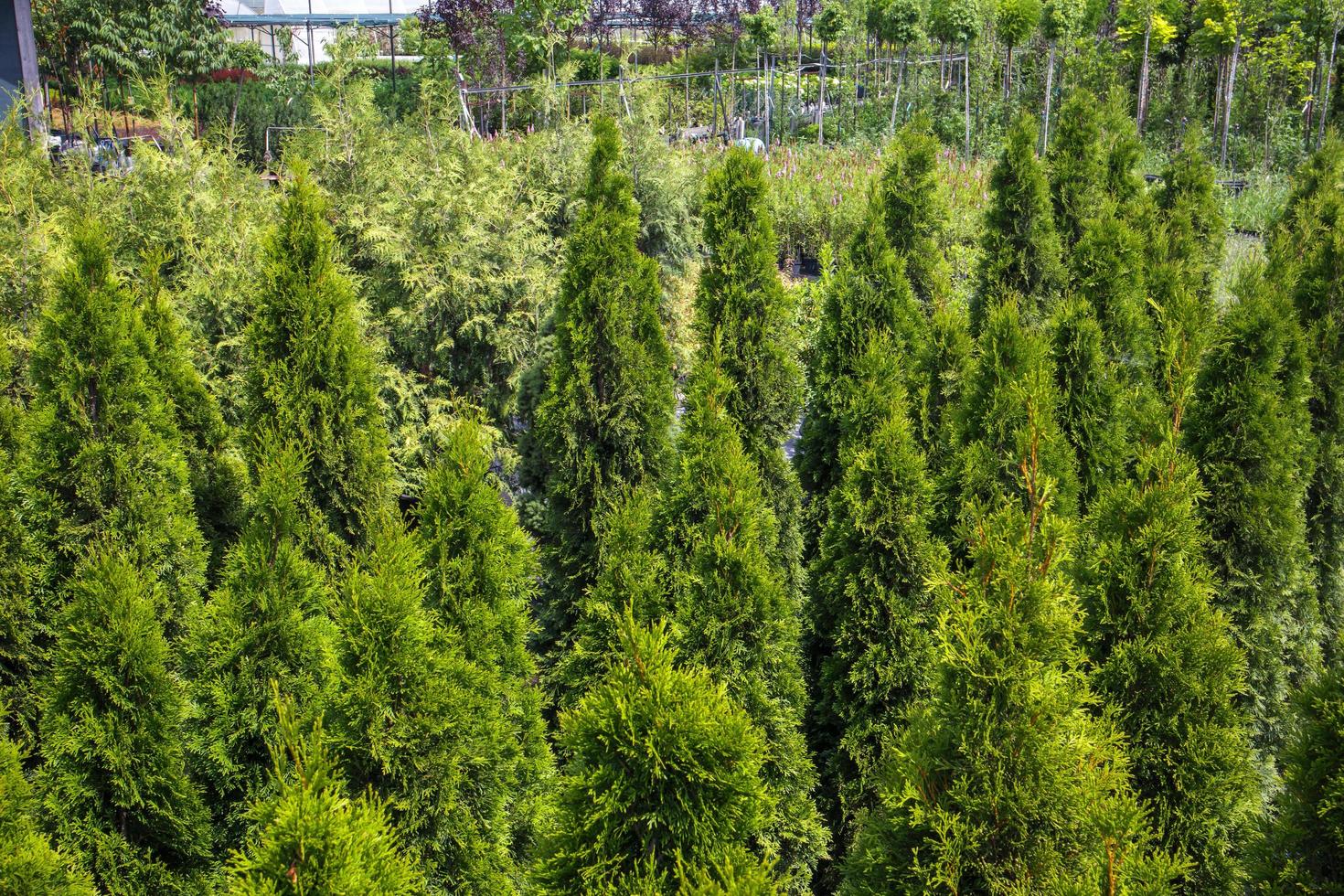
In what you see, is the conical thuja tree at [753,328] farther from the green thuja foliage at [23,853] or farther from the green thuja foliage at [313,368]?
the green thuja foliage at [23,853]

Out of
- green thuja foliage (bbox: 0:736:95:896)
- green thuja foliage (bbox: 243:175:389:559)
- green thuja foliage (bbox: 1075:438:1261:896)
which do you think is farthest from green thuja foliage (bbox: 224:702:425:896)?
green thuja foliage (bbox: 1075:438:1261:896)

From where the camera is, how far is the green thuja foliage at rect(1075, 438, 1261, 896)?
4.58 metres

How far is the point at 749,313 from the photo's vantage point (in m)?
6.31

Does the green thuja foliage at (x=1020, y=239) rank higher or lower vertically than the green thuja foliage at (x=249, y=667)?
higher

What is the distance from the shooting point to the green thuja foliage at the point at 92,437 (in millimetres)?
5047

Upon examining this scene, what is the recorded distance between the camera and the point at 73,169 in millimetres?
7805

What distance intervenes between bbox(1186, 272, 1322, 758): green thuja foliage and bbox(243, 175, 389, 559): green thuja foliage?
4.98m

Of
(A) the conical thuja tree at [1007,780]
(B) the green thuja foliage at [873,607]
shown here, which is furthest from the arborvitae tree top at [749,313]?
(A) the conical thuja tree at [1007,780]

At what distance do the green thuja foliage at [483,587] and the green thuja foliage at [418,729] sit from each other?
0.18 m

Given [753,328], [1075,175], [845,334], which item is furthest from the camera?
[1075,175]

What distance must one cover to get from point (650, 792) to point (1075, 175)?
7.92 metres

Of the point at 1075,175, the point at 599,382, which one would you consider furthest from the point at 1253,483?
the point at 1075,175

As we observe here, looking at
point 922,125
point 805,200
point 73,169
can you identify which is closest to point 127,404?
point 73,169

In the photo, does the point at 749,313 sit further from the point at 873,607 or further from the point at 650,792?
the point at 650,792
